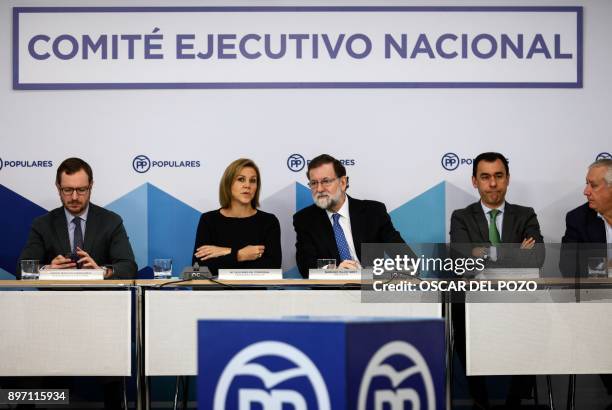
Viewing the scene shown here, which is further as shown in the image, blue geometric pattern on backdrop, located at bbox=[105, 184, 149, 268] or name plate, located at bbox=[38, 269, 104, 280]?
blue geometric pattern on backdrop, located at bbox=[105, 184, 149, 268]

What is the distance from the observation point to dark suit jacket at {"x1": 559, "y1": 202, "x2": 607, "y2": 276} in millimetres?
5441

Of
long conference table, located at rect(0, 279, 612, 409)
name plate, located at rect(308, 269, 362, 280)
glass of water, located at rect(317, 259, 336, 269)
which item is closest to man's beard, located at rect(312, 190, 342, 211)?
glass of water, located at rect(317, 259, 336, 269)

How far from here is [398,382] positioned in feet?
5.88

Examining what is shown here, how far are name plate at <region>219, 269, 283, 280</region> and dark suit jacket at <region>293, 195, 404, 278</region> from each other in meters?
0.84

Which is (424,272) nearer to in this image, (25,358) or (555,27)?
(555,27)

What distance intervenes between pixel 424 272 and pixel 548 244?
3.01ft

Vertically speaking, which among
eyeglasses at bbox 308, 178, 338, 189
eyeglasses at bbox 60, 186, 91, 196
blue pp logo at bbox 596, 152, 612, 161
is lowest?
eyeglasses at bbox 60, 186, 91, 196

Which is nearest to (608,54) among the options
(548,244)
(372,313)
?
(548,244)

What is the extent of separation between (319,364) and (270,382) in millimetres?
125

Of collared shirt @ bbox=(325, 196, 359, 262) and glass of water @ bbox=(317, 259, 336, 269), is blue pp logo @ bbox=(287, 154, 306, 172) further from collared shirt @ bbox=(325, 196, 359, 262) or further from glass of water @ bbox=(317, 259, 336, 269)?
glass of water @ bbox=(317, 259, 336, 269)

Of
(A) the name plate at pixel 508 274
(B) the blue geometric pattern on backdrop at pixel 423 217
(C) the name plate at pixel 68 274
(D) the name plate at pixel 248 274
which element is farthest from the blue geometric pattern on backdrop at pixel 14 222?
(A) the name plate at pixel 508 274

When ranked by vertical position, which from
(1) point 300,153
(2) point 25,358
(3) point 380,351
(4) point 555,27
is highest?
(4) point 555,27

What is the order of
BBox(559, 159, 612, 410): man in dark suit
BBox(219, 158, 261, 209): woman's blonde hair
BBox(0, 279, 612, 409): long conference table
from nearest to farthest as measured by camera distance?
BBox(0, 279, 612, 409): long conference table < BBox(559, 159, 612, 410): man in dark suit < BBox(219, 158, 261, 209): woman's blonde hair

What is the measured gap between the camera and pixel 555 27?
621 centimetres
